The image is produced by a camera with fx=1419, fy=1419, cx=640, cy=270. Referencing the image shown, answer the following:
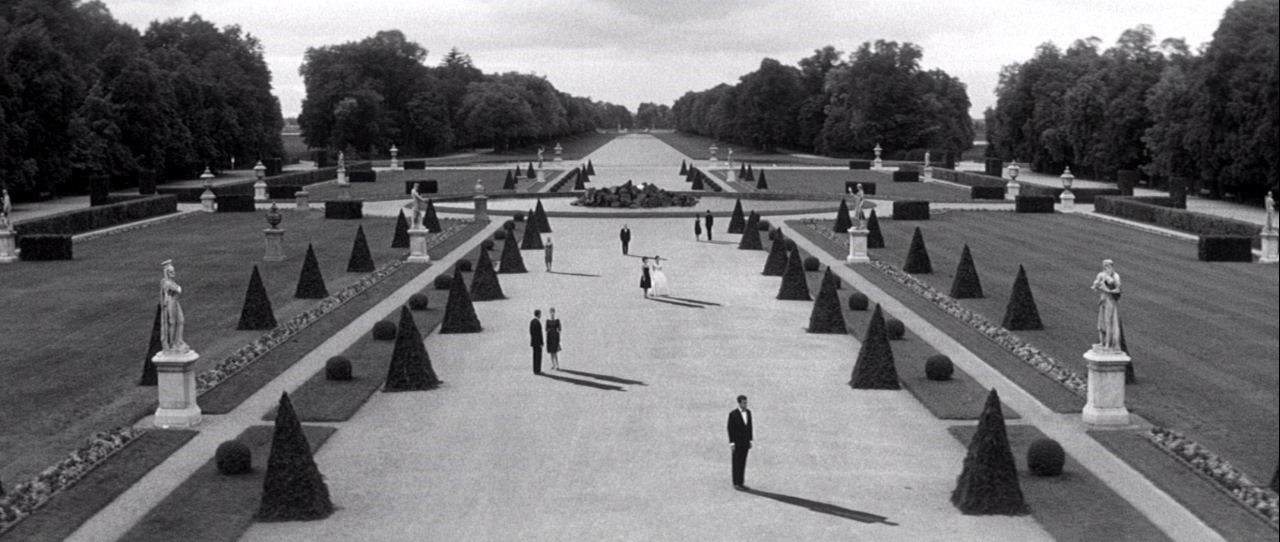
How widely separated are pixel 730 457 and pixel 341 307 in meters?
18.3

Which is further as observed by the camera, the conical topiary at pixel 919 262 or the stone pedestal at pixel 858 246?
the stone pedestal at pixel 858 246

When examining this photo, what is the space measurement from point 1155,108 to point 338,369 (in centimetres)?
6485

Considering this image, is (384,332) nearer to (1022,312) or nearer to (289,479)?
(289,479)

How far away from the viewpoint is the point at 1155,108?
8031cm

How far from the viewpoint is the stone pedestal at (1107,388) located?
22812mm

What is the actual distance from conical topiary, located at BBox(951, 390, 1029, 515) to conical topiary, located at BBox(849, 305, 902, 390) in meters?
8.01

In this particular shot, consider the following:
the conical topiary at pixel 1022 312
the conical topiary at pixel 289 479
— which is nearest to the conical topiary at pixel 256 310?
the conical topiary at pixel 289 479

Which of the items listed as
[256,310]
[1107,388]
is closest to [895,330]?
[1107,388]

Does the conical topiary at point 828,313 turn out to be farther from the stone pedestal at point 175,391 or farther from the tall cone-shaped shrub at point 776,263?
the stone pedestal at point 175,391

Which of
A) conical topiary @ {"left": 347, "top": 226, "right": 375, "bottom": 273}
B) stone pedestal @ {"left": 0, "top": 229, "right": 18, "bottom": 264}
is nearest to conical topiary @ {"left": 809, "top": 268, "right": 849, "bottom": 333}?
conical topiary @ {"left": 347, "top": 226, "right": 375, "bottom": 273}

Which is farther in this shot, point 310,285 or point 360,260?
point 360,260

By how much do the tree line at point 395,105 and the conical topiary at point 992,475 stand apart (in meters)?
119

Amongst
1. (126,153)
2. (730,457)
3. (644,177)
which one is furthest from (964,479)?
(644,177)

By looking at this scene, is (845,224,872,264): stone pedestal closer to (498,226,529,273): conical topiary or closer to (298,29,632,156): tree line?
(498,226,529,273): conical topiary
